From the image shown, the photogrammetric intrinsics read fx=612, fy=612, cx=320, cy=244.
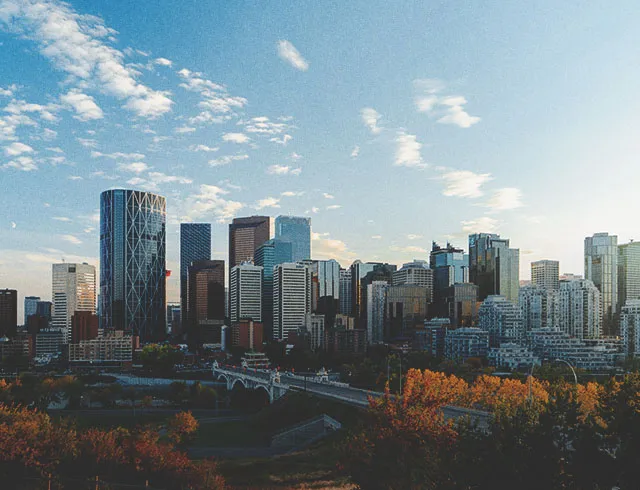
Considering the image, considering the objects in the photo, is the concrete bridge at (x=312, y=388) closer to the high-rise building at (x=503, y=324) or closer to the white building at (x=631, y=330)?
the high-rise building at (x=503, y=324)

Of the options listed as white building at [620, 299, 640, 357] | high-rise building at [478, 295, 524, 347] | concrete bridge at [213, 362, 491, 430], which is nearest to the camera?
concrete bridge at [213, 362, 491, 430]

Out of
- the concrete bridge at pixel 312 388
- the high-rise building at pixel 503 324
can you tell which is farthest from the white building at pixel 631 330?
the concrete bridge at pixel 312 388

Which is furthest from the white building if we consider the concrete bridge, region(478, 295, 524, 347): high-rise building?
the concrete bridge

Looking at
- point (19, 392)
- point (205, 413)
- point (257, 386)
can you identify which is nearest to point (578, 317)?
point (257, 386)

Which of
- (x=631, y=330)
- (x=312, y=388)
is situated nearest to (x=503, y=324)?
(x=631, y=330)

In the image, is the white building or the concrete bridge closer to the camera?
the concrete bridge

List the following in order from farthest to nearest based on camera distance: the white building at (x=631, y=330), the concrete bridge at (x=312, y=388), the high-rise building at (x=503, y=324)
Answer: the high-rise building at (x=503, y=324) → the white building at (x=631, y=330) → the concrete bridge at (x=312, y=388)

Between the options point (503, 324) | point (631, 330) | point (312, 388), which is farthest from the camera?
point (503, 324)

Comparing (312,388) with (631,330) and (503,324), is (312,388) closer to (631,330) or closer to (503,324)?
(631,330)

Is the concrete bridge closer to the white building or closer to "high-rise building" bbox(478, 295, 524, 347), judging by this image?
"high-rise building" bbox(478, 295, 524, 347)
